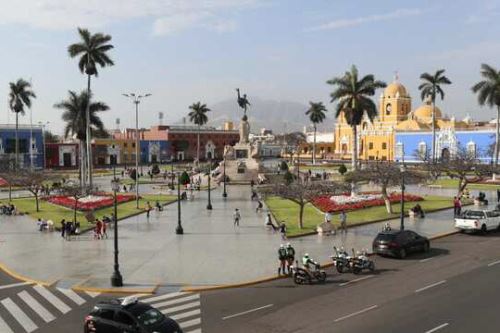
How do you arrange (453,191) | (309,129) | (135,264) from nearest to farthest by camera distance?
(135,264) → (453,191) → (309,129)

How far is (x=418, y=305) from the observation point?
1689 cm

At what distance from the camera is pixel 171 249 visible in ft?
87.6

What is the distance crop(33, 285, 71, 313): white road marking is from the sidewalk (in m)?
1.08

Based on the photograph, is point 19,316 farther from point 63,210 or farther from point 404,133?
point 404,133

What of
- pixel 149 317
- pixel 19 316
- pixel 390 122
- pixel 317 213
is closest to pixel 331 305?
pixel 149 317

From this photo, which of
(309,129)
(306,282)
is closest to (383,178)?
(306,282)

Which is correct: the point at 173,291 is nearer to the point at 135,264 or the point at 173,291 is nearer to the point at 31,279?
the point at 135,264

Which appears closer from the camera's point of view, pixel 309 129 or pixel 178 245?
pixel 178 245

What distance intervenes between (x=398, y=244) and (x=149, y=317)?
1385 centimetres

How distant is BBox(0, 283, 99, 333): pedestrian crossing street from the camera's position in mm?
15992

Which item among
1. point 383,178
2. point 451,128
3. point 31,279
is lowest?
point 31,279

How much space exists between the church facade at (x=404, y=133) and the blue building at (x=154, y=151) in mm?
43175

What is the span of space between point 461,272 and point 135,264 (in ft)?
45.8

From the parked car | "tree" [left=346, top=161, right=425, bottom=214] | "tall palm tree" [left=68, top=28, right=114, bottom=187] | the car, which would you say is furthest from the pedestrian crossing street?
"tall palm tree" [left=68, top=28, right=114, bottom=187]
